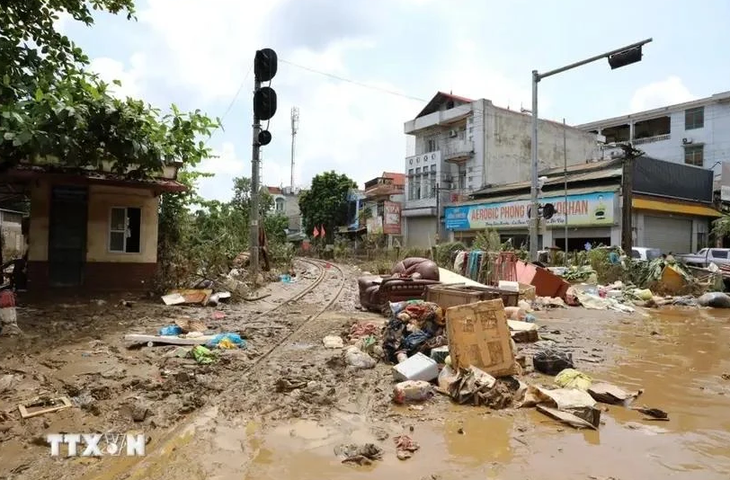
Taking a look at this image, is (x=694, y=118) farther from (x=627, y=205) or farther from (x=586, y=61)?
(x=586, y=61)

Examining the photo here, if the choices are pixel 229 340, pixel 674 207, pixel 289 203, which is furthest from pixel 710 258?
pixel 289 203

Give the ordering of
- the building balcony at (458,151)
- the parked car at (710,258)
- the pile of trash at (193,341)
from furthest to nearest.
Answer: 1. the building balcony at (458,151)
2. the parked car at (710,258)
3. the pile of trash at (193,341)

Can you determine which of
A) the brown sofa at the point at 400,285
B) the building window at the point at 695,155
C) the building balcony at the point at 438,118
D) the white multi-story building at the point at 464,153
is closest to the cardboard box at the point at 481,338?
the brown sofa at the point at 400,285

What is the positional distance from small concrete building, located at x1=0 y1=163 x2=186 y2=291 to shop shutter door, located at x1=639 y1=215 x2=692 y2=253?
79.4ft

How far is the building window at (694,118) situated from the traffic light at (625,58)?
30604 mm

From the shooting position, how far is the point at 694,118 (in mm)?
37438

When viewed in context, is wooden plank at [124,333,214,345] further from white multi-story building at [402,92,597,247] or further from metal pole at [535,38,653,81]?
white multi-story building at [402,92,597,247]

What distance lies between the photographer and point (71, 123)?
707 centimetres

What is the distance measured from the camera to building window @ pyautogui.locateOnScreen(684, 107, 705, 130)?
36844 mm

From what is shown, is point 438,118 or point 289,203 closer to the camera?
point 438,118

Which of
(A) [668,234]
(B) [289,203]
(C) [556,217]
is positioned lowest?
(A) [668,234]

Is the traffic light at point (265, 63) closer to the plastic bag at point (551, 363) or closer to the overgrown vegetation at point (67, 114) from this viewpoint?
the overgrown vegetation at point (67, 114)

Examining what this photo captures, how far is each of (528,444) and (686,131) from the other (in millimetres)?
41770

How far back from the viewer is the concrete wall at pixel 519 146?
3778 cm
